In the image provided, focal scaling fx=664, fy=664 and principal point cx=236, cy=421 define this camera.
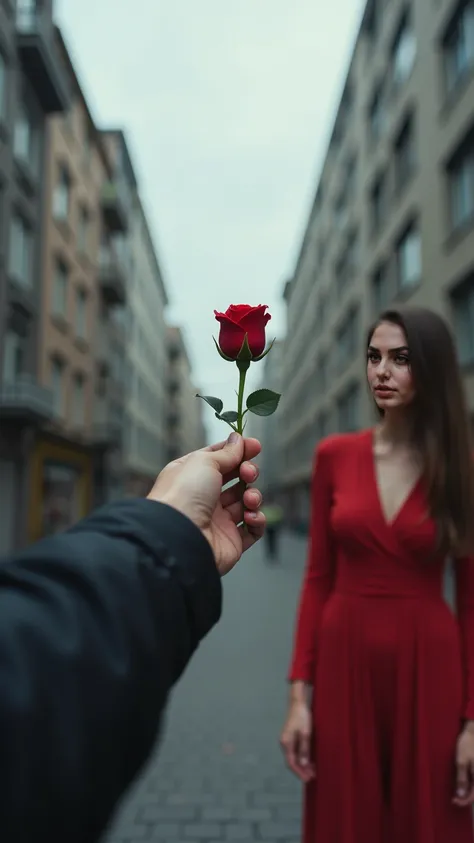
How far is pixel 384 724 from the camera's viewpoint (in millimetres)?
1915

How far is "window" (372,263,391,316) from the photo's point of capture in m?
22.7

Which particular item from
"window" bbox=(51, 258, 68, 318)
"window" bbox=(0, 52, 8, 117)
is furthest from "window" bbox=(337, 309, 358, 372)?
"window" bbox=(0, 52, 8, 117)

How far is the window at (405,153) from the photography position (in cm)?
1977

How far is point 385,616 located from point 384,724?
0.30 metres

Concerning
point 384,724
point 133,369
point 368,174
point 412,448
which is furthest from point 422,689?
point 133,369

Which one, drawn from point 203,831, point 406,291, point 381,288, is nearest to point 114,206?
point 381,288

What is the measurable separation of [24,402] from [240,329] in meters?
16.3

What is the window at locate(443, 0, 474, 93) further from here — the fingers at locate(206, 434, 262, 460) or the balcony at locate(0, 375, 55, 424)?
the fingers at locate(206, 434, 262, 460)

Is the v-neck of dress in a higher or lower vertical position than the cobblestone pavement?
higher

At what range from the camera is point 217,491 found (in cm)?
94

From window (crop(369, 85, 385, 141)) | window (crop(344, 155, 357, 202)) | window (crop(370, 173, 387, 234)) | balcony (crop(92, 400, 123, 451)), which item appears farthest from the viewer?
window (crop(344, 155, 357, 202))

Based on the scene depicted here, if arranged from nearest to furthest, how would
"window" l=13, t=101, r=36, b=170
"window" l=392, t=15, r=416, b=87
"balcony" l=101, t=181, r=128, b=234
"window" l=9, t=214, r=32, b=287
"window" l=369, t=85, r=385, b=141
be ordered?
"window" l=9, t=214, r=32, b=287 < "window" l=13, t=101, r=36, b=170 < "window" l=392, t=15, r=416, b=87 < "window" l=369, t=85, r=385, b=141 < "balcony" l=101, t=181, r=128, b=234

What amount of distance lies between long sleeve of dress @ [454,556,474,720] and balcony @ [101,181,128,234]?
1090 inches

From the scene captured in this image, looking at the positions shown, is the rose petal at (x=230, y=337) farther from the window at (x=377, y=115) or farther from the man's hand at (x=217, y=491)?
the window at (x=377, y=115)
